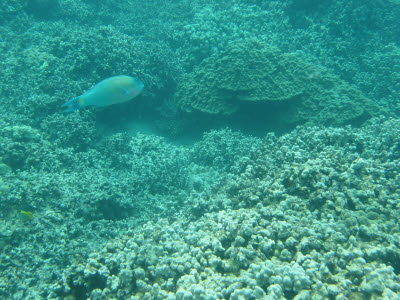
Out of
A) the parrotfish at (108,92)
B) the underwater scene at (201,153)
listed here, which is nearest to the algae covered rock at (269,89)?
the underwater scene at (201,153)

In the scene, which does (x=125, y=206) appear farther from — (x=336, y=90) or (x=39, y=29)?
(x=39, y=29)

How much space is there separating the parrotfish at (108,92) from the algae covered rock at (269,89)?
89.7 inches

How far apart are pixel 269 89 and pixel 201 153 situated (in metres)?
2.01

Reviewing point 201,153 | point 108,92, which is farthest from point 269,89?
point 108,92

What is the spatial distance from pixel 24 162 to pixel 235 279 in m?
4.58

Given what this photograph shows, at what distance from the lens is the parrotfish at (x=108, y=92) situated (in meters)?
3.83

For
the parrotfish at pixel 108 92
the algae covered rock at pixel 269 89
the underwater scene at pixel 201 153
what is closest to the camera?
the underwater scene at pixel 201 153

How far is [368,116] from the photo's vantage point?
5996 mm

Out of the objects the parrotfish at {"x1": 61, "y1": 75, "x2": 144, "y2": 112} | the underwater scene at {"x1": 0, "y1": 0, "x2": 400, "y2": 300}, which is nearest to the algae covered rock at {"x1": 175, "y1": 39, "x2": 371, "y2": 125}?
the underwater scene at {"x1": 0, "y1": 0, "x2": 400, "y2": 300}

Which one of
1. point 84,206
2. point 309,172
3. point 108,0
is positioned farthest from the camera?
point 108,0

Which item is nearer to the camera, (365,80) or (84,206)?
(84,206)

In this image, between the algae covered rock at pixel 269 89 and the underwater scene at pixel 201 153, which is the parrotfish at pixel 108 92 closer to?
the underwater scene at pixel 201 153

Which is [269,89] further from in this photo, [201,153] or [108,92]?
[108,92]

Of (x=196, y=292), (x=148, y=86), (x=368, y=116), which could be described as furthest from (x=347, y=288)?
(x=148, y=86)
